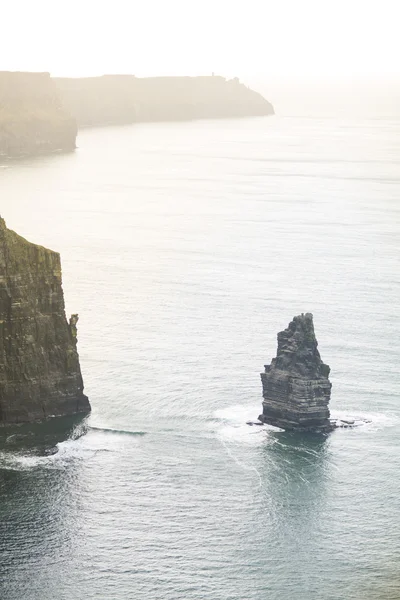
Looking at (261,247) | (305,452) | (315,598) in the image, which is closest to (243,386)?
(305,452)

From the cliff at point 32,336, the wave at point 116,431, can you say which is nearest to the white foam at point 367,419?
the wave at point 116,431

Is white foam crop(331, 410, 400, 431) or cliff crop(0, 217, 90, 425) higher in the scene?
cliff crop(0, 217, 90, 425)

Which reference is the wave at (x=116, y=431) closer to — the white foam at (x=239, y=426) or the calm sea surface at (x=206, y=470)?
the calm sea surface at (x=206, y=470)

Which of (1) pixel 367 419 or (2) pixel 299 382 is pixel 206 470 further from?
(1) pixel 367 419

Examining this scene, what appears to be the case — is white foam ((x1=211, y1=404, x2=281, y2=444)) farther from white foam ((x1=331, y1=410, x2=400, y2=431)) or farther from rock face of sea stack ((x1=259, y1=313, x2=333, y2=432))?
white foam ((x1=331, y1=410, x2=400, y2=431))

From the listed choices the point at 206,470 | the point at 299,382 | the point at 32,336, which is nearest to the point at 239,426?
the point at 299,382

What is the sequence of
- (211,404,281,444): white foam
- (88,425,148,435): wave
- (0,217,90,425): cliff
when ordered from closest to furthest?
(0,217,90,425): cliff, (211,404,281,444): white foam, (88,425,148,435): wave

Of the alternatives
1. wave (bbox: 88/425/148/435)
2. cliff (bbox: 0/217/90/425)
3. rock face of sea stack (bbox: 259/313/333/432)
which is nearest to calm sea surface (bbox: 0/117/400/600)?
wave (bbox: 88/425/148/435)
